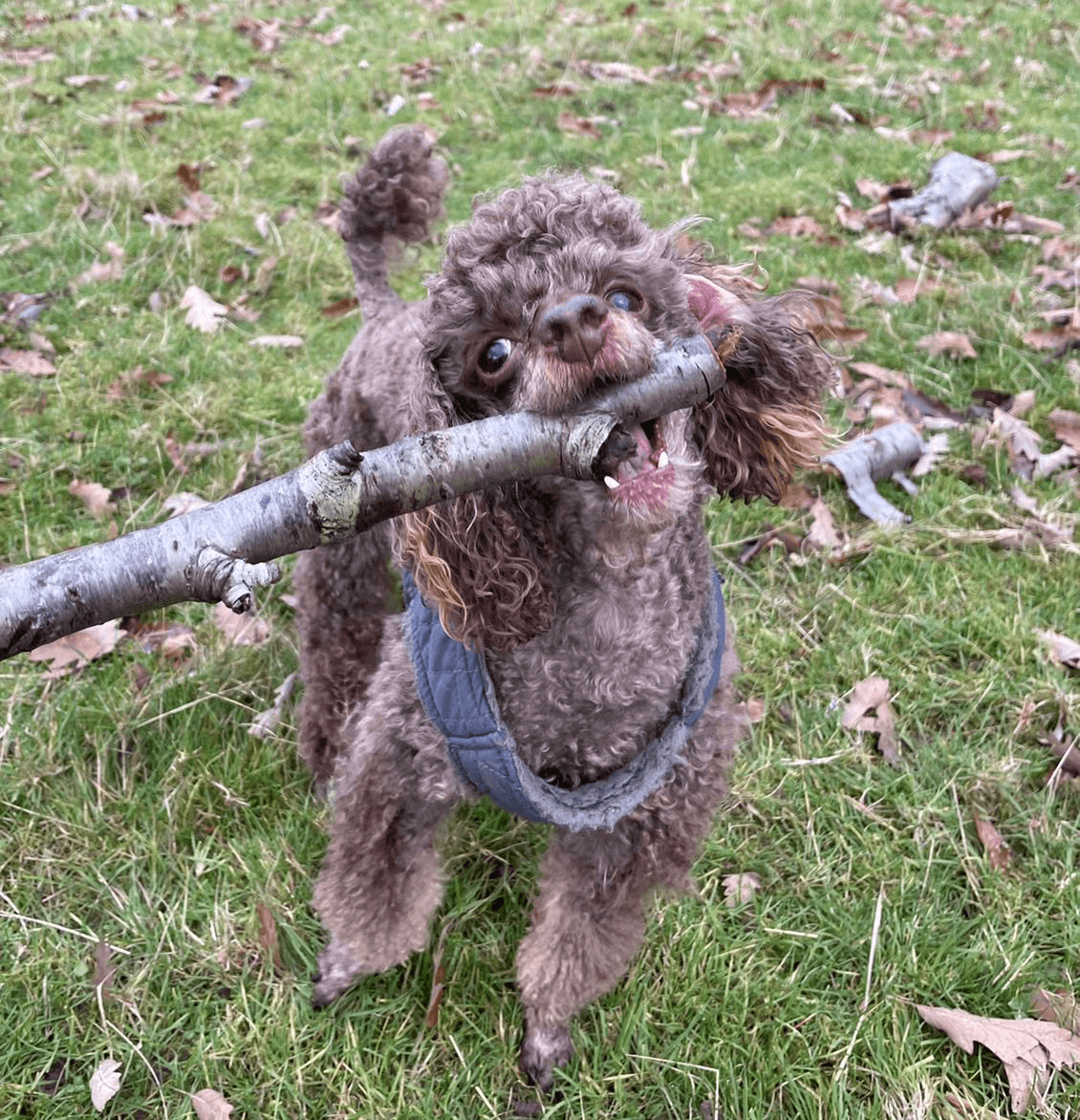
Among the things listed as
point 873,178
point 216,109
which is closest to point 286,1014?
point 873,178

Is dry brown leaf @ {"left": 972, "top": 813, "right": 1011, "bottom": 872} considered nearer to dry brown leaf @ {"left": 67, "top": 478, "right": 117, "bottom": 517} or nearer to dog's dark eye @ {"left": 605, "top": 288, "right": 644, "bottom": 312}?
dog's dark eye @ {"left": 605, "top": 288, "right": 644, "bottom": 312}

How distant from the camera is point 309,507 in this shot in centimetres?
118

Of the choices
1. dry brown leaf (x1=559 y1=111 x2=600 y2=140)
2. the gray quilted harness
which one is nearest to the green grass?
dry brown leaf (x1=559 y1=111 x2=600 y2=140)

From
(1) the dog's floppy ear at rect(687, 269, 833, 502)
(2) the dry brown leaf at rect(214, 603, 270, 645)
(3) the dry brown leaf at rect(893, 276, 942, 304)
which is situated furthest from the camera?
(3) the dry brown leaf at rect(893, 276, 942, 304)

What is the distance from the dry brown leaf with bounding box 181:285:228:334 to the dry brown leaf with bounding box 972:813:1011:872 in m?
4.12

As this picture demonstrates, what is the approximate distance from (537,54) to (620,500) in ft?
22.5

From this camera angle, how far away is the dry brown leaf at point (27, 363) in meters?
4.37

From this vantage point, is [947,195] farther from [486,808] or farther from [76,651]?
[76,651]

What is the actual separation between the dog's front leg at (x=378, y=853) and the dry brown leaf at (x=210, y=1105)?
322 millimetres

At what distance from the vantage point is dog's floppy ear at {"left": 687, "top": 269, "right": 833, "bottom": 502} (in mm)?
2105

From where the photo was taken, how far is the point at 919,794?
2863 mm

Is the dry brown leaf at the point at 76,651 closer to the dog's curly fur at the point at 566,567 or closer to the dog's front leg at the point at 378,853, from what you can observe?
the dog's curly fur at the point at 566,567

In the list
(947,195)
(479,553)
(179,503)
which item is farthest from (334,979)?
(947,195)

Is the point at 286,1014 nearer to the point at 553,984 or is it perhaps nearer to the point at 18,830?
the point at 553,984
